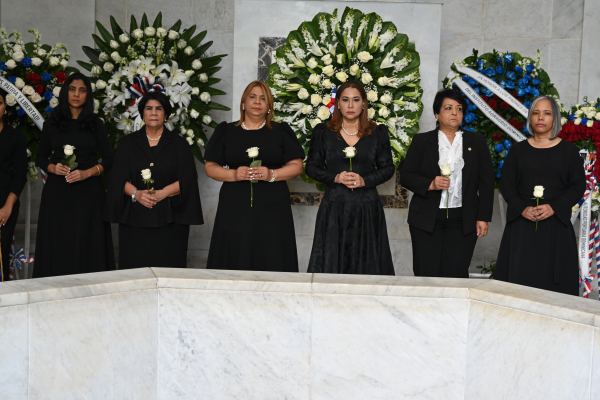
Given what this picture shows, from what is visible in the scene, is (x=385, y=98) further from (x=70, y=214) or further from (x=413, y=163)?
(x=70, y=214)

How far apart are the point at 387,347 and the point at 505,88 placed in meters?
3.27

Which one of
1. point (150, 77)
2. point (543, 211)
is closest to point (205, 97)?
point (150, 77)

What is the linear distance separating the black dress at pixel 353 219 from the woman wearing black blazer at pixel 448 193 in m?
0.21

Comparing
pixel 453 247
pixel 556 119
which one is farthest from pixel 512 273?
pixel 556 119

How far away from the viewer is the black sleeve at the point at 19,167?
14.9 feet

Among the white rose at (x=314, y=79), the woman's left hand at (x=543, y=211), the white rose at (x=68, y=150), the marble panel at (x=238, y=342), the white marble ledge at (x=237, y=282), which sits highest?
the white rose at (x=314, y=79)

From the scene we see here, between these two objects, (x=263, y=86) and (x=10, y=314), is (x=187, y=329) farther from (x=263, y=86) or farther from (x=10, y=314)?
(x=263, y=86)

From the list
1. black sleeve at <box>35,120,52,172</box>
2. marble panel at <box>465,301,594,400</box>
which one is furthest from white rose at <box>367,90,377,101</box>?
marble panel at <box>465,301,594,400</box>

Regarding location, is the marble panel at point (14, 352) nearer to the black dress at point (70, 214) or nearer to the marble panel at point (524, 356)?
the marble panel at point (524, 356)

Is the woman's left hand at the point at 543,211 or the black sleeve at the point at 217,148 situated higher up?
the black sleeve at the point at 217,148

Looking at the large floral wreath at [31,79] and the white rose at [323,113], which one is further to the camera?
the large floral wreath at [31,79]

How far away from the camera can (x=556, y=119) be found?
405 centimetres

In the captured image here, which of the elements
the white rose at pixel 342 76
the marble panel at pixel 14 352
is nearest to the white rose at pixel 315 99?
the white rose at pixel 342 76

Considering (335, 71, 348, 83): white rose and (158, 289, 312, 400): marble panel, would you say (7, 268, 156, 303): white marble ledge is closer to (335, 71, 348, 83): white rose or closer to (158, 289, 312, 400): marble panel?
(158, 289, 312, 400): marble panel
